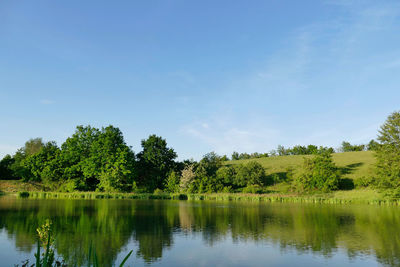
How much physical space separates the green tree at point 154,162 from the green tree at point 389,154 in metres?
42.3

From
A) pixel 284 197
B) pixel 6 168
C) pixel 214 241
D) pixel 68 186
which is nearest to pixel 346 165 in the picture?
pixel 284 197

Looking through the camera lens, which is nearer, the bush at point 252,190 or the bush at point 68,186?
the bush at point 68,186

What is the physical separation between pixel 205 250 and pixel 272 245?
12.1 feet

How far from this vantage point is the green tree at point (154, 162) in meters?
72.0

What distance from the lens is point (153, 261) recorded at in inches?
496

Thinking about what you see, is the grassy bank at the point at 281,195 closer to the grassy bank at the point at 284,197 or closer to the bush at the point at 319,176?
the grassy bank at the point at 284,197

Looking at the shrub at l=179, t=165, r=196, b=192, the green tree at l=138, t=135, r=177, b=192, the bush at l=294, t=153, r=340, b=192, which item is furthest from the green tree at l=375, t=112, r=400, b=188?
the green tree at l=138, t=135, r=177, b=192

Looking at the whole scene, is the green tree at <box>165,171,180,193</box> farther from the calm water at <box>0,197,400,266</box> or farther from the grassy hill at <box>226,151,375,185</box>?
the calm water at <box>0,197,400,266</box>

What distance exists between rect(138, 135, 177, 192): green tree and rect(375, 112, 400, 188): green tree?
42.3 m

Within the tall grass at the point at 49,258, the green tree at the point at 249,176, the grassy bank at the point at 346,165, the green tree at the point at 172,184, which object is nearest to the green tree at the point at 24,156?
the green tree at the point at 172,184

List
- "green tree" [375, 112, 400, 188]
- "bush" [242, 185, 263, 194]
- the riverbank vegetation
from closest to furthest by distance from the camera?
1. "green tree" [375, 112, 400, 188]
2. the riverbank vegetation
3. "bush" [242, 185, 263, 194]

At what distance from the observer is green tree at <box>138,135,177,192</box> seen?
7200cm

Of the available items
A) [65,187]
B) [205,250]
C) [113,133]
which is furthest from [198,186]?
[205,250]

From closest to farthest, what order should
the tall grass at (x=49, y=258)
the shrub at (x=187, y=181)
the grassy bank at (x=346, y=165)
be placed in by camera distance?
the tall grass at (x=49, y=258), the shrub at (x=187, y=181), the grassy bank at (x=346, y=165)
